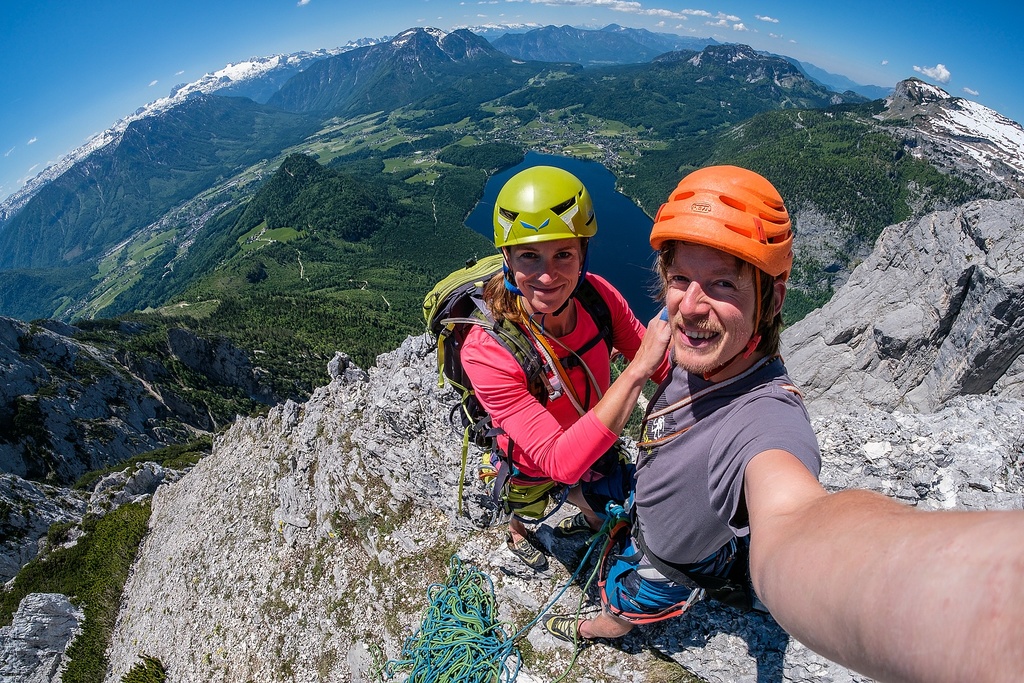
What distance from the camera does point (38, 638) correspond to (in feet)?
41.9

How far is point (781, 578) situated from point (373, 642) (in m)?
8.39

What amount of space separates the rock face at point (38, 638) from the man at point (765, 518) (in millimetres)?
17631

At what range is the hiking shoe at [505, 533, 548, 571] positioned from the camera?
271 inches

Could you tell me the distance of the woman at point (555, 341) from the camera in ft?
11.1

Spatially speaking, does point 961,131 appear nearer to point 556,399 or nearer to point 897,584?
point 556,399

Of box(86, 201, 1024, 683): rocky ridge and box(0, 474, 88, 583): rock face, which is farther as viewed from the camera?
box(0, 474, 88, 583): rock face

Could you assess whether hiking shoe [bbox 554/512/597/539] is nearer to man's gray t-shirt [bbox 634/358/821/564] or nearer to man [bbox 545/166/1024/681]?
man [bbox 545/166/1024/681]

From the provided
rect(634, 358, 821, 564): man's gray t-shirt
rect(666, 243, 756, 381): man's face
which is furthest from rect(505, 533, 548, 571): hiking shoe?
rect(666, 243, 756, 381): man's face

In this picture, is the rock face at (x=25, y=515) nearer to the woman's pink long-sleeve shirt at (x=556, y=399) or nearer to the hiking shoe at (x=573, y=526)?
the hiking shoe at (x=573, y=526)

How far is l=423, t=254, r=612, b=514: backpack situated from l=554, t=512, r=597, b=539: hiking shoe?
6.48 ft

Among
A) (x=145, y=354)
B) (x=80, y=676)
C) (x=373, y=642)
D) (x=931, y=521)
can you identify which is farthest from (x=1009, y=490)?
(x=145, y=354)

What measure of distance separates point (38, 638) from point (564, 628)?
55.6ft

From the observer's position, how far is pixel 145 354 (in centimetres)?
6044

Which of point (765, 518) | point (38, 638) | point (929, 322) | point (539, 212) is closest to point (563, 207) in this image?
point (539, 212)
